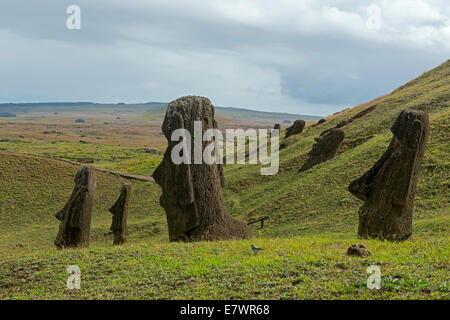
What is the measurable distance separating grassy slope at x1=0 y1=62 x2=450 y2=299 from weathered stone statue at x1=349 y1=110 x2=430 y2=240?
0.80 metres

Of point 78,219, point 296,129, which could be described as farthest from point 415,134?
point 296,129

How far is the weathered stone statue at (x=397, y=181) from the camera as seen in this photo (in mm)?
12789

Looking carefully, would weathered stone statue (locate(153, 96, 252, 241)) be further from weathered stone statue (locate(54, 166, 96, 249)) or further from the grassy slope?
weathered stone statue (locate(54, 166, 96, 249))

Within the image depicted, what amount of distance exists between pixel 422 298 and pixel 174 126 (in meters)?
9.20

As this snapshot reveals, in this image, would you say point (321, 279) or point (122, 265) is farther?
point (122, 265)

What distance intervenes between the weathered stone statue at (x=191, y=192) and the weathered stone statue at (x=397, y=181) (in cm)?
391

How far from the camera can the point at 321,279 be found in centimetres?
824

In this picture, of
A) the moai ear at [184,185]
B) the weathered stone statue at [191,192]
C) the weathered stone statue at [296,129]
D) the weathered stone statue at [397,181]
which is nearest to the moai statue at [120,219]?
the weathered stone statue at [191,192]

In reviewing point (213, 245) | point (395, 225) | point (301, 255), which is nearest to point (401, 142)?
point (395, 225)

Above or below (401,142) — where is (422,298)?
below

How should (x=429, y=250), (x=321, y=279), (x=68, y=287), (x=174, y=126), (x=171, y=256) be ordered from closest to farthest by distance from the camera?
(x=321, y=279) → (x=68, y=287) → (x=429, y=250) → (x=171, y=256) → (x=174, y=126)

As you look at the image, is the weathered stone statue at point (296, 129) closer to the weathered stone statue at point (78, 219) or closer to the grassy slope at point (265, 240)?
the grassy slope at point (265, 240)
